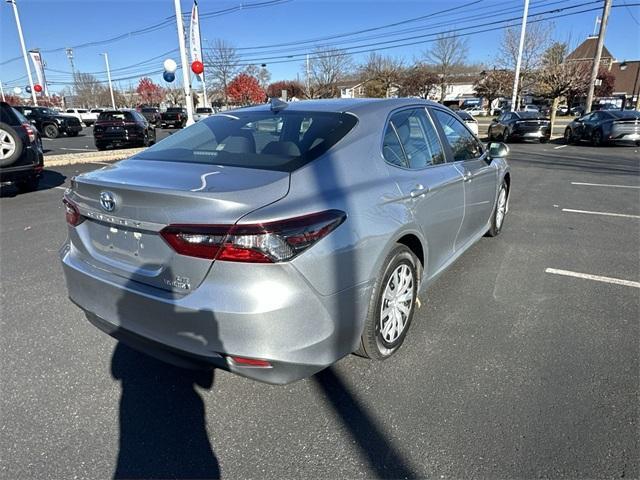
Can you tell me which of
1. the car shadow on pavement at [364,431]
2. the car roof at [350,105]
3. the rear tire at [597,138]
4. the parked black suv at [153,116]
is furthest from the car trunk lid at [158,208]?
the parked black suv at [153,116]

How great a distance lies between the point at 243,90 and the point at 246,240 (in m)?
55.2

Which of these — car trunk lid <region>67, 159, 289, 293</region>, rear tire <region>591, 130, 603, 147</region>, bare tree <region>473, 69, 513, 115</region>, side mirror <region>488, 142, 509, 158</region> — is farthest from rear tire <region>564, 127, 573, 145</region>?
bare tree <region>473, 69, 513, 115</region>

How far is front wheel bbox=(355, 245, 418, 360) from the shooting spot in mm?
2484

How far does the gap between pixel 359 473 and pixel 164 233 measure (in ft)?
4.66

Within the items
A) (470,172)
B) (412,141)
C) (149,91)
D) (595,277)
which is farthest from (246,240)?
(149,91)

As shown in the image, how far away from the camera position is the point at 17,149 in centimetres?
711

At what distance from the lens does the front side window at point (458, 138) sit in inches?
144

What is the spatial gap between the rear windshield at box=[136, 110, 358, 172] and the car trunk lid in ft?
0.58

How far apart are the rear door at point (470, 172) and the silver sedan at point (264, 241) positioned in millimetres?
761

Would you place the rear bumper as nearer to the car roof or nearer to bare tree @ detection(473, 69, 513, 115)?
the car roof

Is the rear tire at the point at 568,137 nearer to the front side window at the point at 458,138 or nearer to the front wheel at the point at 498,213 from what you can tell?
the front wheel at the point at 498,213

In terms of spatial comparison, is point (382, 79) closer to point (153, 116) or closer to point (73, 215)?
point (153, 116)

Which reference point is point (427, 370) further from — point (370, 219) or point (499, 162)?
point (499, 162)

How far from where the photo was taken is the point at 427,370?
270cm
